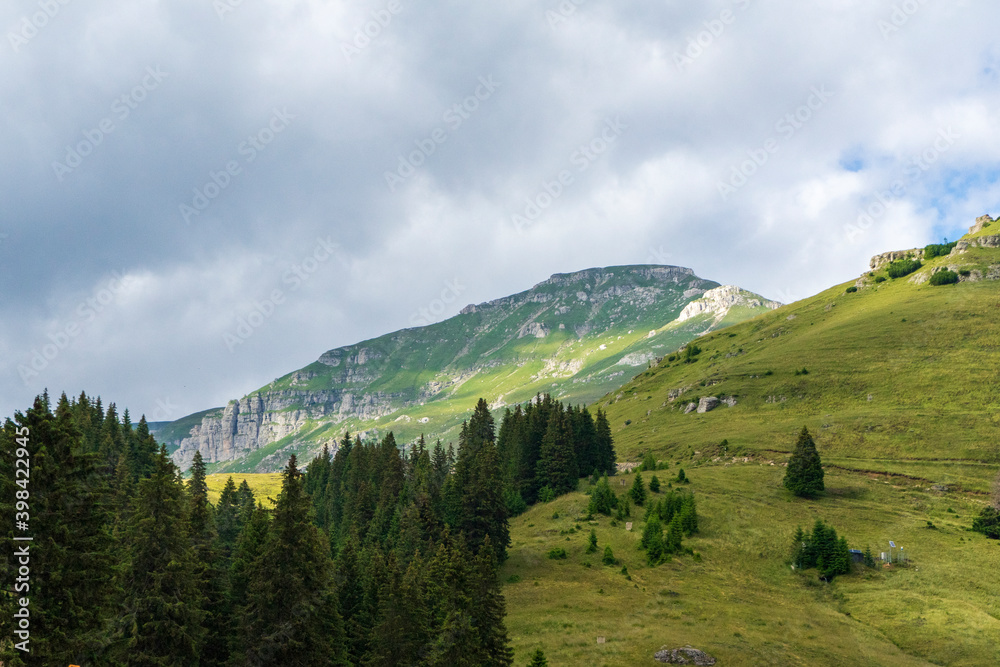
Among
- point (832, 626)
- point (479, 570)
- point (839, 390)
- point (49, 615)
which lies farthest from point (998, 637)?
point (839, 390)

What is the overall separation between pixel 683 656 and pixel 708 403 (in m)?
138

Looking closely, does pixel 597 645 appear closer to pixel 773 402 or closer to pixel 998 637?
pixel 998 637

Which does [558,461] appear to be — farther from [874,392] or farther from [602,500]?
[874,392]

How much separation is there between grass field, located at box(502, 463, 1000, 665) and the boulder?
1.12m

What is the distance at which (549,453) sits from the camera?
4400 inches

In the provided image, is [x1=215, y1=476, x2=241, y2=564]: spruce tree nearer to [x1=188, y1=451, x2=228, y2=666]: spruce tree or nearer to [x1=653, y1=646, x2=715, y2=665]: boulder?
[x1=188, y1=451, x2=228, y2=666]: spruce tree

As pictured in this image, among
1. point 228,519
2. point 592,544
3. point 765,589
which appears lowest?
point 765,589

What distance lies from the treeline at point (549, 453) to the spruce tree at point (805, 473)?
34076 millimetres

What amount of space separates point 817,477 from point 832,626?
45.9m

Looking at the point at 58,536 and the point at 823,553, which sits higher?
the point at 58,536

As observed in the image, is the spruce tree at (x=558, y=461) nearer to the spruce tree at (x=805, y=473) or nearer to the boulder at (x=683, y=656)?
the spruce tree at (x=805, y=473)

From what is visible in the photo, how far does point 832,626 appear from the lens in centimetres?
5772

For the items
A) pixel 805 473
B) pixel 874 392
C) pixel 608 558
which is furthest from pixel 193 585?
pixel 874 392

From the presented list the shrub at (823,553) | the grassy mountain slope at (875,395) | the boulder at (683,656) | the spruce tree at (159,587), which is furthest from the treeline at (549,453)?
the spruce tree at (159,587)
